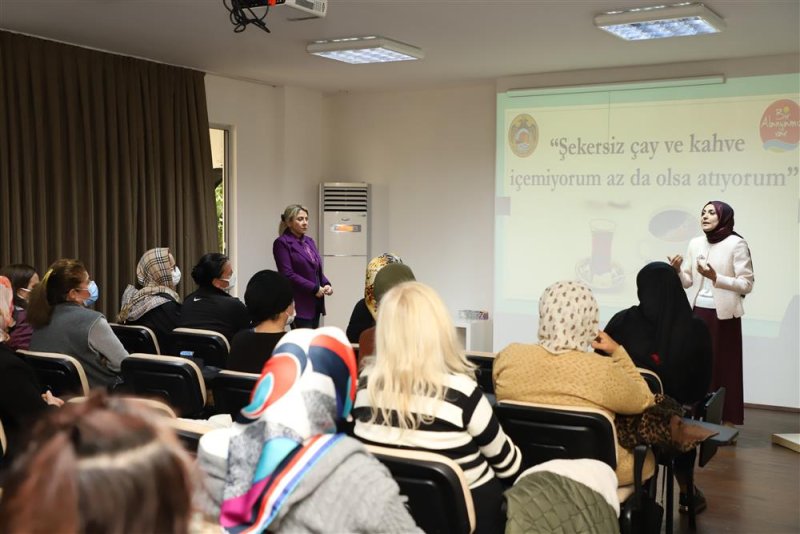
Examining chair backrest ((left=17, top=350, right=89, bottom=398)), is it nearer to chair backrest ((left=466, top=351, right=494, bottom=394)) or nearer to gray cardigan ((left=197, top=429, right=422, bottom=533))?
chair backrest ((left=466, top=351, right=494, bottom=394))

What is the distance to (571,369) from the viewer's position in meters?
2.70

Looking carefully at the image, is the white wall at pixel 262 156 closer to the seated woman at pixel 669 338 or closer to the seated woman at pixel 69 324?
the seated woman at pixel 69 324

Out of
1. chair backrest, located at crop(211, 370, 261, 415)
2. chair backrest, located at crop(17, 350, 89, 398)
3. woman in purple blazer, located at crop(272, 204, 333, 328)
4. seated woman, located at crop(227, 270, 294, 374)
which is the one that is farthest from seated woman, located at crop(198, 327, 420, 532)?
woman in purple blazer, located at crop(272, 204, 333, 328)

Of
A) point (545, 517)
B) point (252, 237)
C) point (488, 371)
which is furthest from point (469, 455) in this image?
point (252, 237)

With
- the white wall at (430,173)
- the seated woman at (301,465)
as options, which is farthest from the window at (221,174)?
the seated woman at (301,465)

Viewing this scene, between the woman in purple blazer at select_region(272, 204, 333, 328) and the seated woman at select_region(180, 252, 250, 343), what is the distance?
75.4 inches

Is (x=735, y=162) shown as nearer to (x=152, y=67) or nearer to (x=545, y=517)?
(x=152, y=67)

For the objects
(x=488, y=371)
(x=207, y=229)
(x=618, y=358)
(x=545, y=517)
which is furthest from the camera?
(x=207, y=229)

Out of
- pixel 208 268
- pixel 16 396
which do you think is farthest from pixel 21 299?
pixel 16 396

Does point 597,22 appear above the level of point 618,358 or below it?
above

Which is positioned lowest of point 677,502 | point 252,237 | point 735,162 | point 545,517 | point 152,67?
point 677,502

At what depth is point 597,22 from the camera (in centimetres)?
541

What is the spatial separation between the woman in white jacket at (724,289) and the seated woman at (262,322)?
324cm

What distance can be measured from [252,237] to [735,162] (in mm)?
4506
